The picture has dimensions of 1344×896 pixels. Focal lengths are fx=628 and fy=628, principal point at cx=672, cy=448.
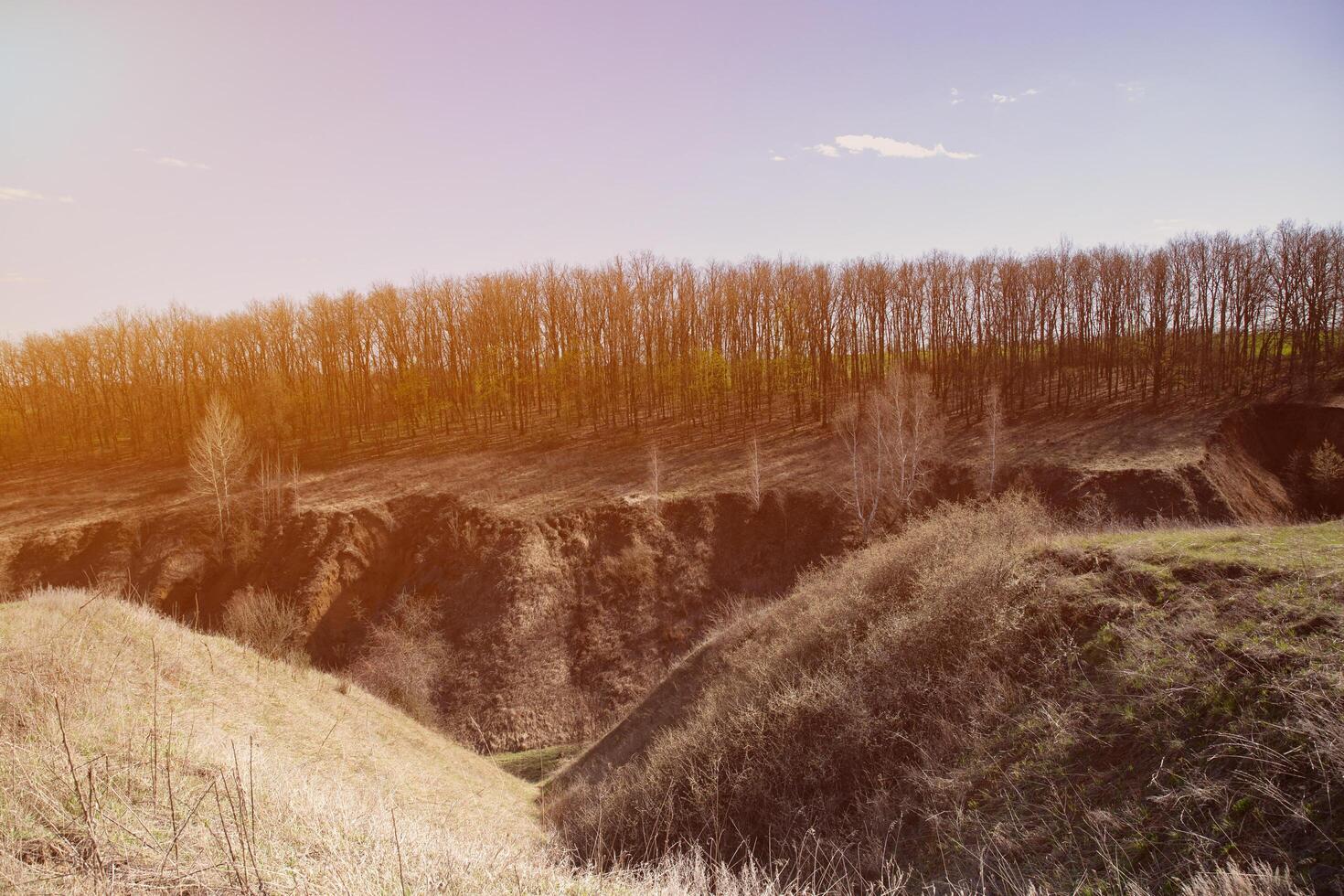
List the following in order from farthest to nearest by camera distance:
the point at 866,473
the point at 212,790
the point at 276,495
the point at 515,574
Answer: the point at 276,495 → the point at 866,473 → the point at 515,574 → the point at 212,790

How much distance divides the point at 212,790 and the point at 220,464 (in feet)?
136

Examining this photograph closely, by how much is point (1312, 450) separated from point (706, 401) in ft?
132

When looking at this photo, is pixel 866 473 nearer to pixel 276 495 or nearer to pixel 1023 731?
pixel 1023 731

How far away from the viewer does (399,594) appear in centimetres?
3641

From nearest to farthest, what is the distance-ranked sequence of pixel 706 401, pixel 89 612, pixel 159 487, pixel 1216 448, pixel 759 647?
pixel 89 612, pixel 759 647, pixel 1216 448, pixel 159 487, pixel 706 401

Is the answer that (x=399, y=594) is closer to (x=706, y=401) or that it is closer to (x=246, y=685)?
(x=246, y=685)

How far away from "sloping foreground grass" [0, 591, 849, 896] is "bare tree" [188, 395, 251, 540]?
92.0 ft

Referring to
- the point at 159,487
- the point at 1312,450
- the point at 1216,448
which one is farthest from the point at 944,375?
the point at 159,487

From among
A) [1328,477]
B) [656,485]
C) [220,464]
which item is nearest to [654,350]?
[656,485]

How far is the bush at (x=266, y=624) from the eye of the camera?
22531 mm

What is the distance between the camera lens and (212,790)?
7.34 m

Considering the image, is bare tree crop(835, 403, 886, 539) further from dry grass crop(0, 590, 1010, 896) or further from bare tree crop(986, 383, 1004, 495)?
dry grass crop(0, 590, 1010, 896)

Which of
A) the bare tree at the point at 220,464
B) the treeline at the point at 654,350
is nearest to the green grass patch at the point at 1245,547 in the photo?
the treeline at the point at 654,350

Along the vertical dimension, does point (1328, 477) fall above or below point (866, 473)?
below
